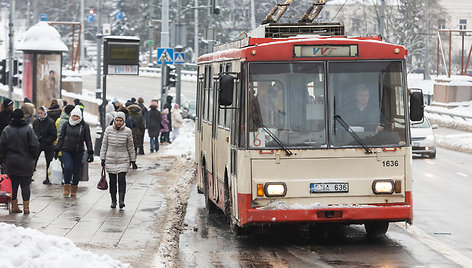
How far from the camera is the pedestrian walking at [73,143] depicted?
17.4 m

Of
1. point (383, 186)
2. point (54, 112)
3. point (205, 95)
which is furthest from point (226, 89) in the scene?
point (54, 112)

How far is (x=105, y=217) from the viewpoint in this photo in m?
→ 15.0

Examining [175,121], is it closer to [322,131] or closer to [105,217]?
[105,217]

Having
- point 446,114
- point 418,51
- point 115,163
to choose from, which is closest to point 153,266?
point 115,163

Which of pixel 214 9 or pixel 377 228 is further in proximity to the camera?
pixel 214 9

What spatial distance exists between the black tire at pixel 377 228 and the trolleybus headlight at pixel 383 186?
894 mm

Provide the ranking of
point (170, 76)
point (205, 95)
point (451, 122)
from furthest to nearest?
point (451, 122) → point (170, 76) → point (205, 95)

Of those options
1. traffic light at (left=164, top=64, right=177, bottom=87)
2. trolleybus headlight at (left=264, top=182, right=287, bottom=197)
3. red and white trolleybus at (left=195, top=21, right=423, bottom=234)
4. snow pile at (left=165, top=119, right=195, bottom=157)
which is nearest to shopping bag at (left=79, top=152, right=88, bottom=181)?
red and white trolleybus at (left=195, top=21, right=423, bottom=234)

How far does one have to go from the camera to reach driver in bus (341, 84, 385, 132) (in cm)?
1227

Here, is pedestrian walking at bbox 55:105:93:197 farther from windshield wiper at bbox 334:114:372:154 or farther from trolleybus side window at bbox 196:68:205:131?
windshield wiper at bbox 334:114:372:154

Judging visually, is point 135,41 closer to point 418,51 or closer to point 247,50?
point 247,50

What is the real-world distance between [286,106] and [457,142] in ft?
85.6

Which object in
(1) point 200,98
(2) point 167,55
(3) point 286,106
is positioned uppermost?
(2) point 167,55

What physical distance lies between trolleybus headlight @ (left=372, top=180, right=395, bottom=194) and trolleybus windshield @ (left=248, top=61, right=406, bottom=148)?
0.47 metres
